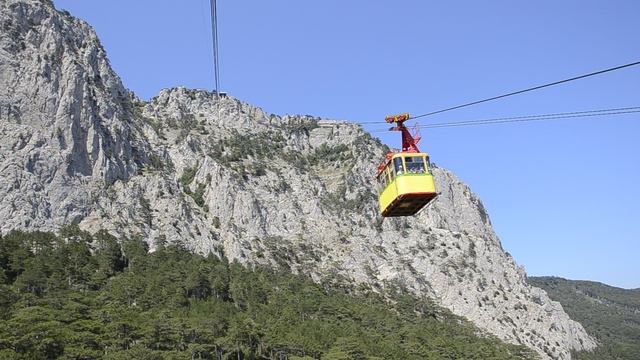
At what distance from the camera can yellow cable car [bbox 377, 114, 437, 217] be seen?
1267 inches

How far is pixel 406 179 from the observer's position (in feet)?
106

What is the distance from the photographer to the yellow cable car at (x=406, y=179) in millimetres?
32188

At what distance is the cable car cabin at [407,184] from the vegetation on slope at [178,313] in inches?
1510

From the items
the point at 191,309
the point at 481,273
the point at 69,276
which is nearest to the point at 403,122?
the point at 191,309

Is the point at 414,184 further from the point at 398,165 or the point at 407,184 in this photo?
the point at 398,165

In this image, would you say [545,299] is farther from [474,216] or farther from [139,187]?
[139,187]

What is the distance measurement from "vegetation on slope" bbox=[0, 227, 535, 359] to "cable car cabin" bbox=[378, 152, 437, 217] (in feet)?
126

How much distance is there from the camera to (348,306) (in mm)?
115625

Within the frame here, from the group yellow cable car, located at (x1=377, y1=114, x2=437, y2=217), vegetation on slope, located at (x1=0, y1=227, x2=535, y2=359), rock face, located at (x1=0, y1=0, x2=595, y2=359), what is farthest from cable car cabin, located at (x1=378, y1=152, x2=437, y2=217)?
rock face, located at (x1=0, y1=0, x2=595, y2=359)

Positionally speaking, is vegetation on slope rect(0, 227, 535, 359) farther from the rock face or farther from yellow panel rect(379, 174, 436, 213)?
yellow panel rect(379, 174, 436, 213)

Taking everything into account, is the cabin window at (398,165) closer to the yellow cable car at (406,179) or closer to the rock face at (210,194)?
the yellow cable car at (406,179)

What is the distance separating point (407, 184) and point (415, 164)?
1.62 metres

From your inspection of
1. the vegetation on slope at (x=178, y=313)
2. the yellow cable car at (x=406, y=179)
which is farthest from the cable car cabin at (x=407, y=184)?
the vegetation on slope at (x=178, y=313)

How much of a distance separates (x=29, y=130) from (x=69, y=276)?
3826cm
